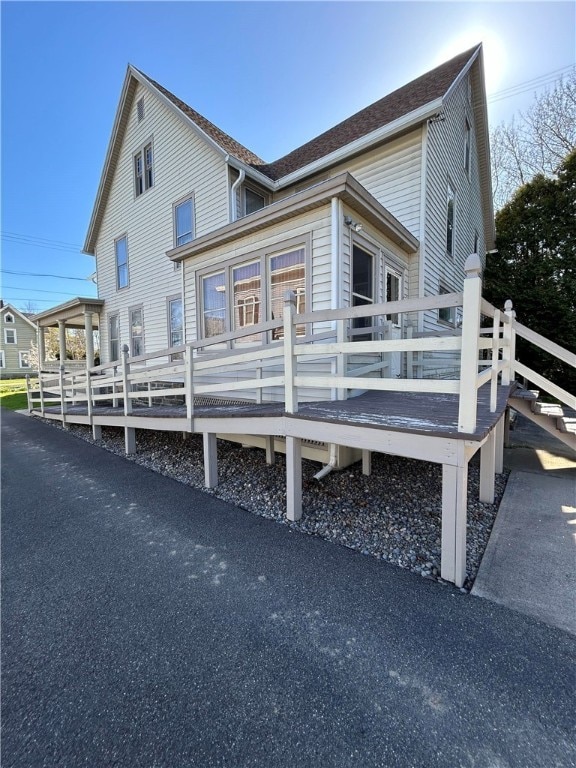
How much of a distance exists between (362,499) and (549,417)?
3345 millimetres

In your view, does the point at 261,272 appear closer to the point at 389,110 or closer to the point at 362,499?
the point at 362,499

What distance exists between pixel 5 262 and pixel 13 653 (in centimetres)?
3758

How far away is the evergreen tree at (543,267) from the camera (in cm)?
1215

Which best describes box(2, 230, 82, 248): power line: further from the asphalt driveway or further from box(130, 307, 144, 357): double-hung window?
the asphalt driveway

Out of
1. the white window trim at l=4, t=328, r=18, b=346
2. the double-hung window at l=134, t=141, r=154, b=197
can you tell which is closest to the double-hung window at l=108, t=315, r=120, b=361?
the double-hung window at l=134, t=141, r=154, b=197

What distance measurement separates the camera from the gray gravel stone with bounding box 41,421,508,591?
3361 millimetres

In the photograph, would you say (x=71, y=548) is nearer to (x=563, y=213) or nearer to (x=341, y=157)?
(x=341, y=157)

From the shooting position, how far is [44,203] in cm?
2588

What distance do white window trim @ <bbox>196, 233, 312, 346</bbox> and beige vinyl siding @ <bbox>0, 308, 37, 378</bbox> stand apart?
100 feet

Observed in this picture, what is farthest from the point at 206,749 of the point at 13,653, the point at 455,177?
the point at 455,177

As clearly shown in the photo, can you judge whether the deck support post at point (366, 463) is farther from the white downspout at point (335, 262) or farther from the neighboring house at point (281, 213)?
the neighboring house at point (281, 213)

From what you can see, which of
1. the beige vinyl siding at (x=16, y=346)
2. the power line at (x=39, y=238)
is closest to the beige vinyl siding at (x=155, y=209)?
the power line at (x=39, y=238)

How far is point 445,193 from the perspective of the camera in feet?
26.6

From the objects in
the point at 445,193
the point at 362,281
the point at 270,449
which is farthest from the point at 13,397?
the point at 445,193
